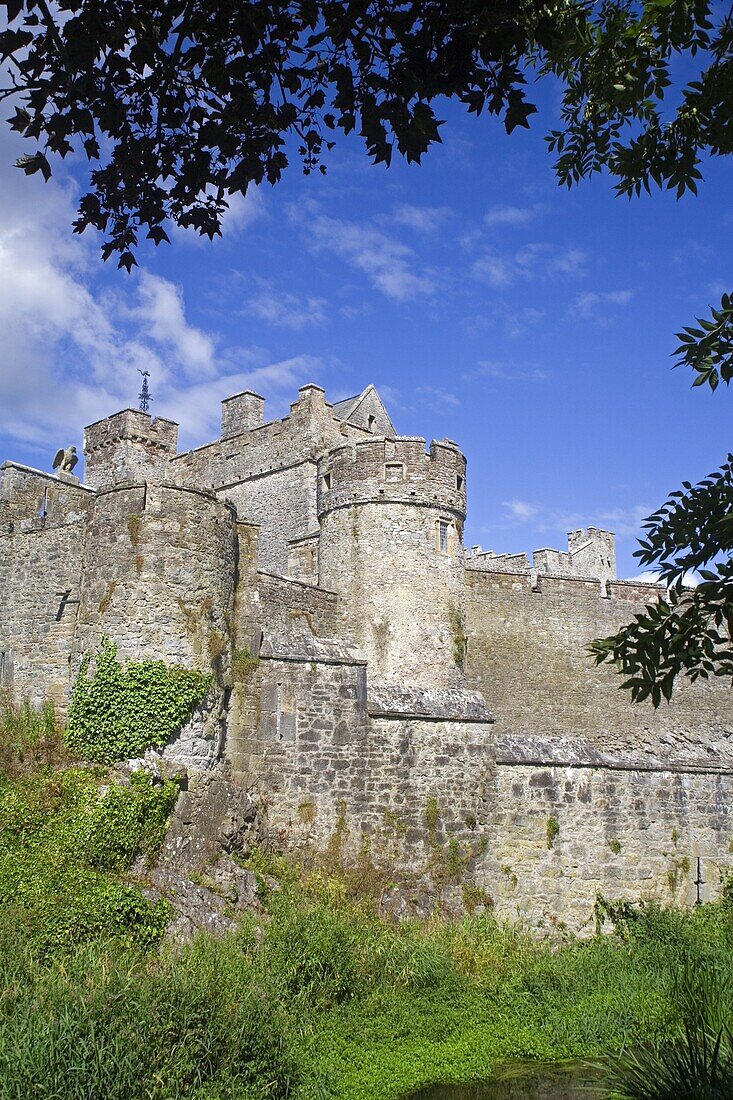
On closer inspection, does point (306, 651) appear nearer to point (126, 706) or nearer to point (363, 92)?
point (126, 706)

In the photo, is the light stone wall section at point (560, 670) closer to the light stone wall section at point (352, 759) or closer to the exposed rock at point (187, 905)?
the light stone wall section at point (352, 759)

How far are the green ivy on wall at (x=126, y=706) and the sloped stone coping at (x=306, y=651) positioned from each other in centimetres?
175

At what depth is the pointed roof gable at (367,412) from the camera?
3173 cm

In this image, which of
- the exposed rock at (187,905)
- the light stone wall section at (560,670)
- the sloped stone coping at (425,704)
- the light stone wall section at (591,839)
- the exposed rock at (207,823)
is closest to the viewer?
the exposed rock at (187,905)

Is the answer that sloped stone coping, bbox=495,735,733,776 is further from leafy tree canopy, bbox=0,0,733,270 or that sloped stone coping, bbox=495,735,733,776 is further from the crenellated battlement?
leafy tree canopy, bbox=0,0,733,270

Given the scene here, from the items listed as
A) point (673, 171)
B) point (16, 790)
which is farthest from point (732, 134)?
point (16, 790)

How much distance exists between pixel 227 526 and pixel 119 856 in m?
5.51

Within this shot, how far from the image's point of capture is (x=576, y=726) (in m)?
25.2

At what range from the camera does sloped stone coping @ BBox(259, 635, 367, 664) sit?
15750 millimetres

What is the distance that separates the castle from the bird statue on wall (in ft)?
2.32

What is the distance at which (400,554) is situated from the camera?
20.4 metres

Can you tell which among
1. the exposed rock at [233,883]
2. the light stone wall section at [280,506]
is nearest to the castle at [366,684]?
the exposed rock at [233,883]

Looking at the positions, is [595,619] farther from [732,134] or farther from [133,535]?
[732,134]

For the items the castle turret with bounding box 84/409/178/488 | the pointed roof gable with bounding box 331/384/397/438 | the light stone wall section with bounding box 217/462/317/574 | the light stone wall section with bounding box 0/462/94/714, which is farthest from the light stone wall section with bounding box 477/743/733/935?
the castle turret with bounding box 84/409/178/488
